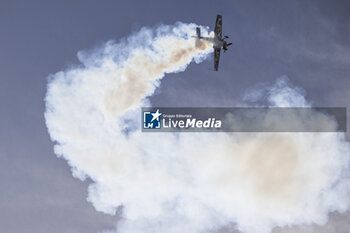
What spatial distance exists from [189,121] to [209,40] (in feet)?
98.4

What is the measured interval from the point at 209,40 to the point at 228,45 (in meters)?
6.54

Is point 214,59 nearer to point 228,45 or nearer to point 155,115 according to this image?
point 228,45

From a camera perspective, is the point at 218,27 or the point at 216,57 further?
the point at 216,57

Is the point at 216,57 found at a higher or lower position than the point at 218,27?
lower

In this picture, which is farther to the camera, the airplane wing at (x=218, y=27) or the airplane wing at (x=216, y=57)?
the airplane wing at (x=216, y=57)

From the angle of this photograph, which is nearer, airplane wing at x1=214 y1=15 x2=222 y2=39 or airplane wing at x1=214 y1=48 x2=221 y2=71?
airplane wing at x1=214 y1=15 x2=222 y2=39

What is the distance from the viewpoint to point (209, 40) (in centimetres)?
11200

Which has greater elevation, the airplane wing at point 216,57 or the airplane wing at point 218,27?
the airplane wing at point 218,27

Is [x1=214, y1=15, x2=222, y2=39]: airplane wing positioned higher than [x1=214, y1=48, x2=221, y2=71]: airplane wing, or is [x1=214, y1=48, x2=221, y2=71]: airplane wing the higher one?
[x1=214, y1=15, x2=222, y2=39]: airplane wing

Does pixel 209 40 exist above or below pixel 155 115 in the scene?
Result: above

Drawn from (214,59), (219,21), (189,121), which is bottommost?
(189,121)

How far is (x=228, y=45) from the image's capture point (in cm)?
11338

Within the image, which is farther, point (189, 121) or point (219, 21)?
point (219, 21)

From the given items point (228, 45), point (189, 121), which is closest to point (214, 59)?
point (228, 45)
